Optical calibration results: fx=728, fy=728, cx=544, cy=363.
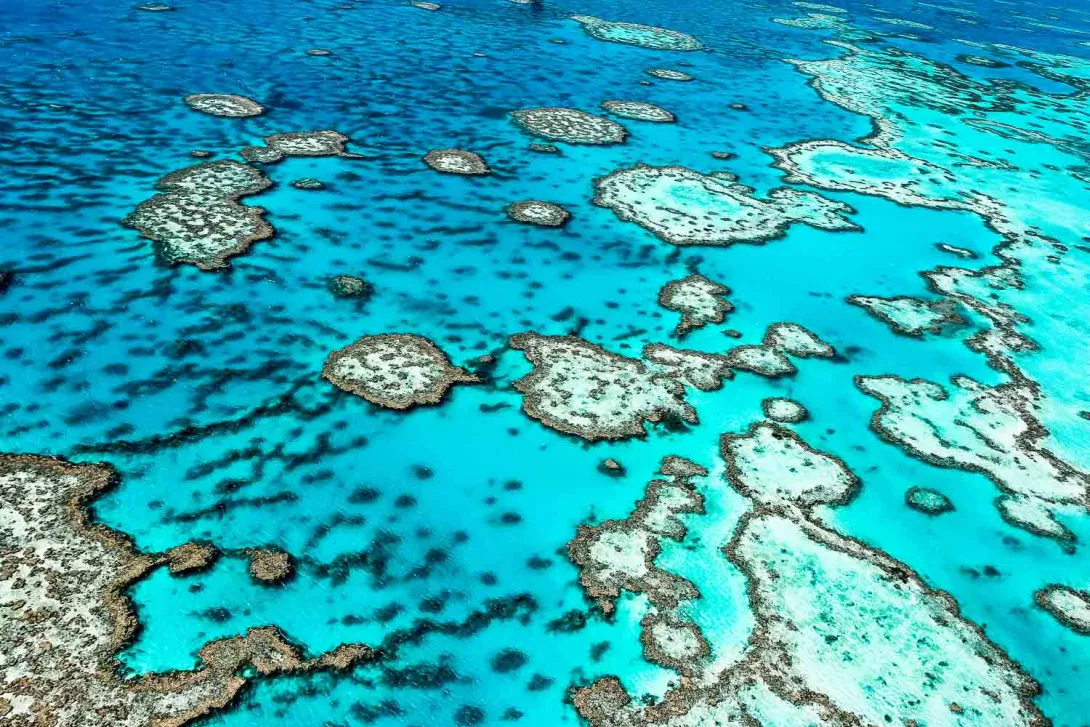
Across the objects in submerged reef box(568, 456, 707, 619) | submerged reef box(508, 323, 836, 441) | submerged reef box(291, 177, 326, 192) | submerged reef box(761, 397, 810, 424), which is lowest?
submerged reef box(568, 456, 707, 619)

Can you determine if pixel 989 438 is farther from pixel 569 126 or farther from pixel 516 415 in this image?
pixel 569 126

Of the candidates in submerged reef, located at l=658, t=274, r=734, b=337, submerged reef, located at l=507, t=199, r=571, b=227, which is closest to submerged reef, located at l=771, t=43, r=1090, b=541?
submerged reef, located at l=658, t=274, r=734, b=337

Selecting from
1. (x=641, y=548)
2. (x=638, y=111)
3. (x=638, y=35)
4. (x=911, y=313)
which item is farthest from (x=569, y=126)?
(x=641, y=548)

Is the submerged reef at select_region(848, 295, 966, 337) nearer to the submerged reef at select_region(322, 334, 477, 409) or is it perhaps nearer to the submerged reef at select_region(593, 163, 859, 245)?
the submerged reef at select_region(593, 163, 859, 245)

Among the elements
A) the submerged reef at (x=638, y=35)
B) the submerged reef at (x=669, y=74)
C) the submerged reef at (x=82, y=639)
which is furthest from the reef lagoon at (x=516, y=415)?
the submerged reef at (x=638, y=35)

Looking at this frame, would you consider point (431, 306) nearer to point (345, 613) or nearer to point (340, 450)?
point (340, 450)

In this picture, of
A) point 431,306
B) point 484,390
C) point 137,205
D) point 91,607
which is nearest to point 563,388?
point 484,390
